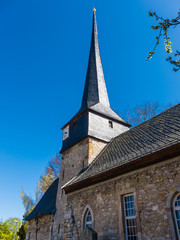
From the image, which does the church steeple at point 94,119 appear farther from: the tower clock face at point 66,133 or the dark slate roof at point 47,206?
the dark slate roof at point 47,206

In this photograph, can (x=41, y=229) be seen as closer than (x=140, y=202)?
No

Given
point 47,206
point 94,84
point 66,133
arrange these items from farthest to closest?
point 94,84 < point 66,133 < point 47,206

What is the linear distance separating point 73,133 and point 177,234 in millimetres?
10028

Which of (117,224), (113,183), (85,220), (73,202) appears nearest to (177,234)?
(117,224)

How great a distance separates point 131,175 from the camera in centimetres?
745

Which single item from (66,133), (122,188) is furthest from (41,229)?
(122,188)

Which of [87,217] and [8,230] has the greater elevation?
[87,217]

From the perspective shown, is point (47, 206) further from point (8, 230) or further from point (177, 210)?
point (8, 230)

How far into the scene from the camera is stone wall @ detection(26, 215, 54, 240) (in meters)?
13.0

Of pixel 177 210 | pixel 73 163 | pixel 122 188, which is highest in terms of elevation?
pixel 73 163

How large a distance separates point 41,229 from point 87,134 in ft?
27.9

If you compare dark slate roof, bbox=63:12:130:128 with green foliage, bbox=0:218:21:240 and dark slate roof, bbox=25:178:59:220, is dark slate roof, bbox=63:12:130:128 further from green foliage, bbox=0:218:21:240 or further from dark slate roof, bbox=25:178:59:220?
green foliage, bbox=0:218:21:240

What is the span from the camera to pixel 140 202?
6773 millimetres

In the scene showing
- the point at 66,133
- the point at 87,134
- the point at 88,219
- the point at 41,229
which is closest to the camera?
the point at 88,219
